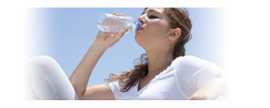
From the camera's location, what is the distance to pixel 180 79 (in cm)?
183

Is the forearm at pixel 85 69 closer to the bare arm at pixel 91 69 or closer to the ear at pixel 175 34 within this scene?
the bare arm at pixel 91 69

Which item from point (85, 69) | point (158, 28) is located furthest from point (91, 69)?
point (158, 28)

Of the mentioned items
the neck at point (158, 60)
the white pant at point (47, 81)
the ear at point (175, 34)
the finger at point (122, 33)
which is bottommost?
the white pant at point (47, 81)

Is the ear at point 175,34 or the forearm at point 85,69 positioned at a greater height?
the ear at point 175,34

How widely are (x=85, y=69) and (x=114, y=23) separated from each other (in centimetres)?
18

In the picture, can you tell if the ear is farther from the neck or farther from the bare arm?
the bare arm

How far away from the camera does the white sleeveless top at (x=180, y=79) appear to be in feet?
5.97

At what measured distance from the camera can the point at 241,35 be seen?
1.83 meters

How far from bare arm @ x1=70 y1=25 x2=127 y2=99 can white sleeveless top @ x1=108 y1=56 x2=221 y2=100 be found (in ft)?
0.19

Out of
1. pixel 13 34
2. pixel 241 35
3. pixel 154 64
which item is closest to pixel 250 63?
pixel 241 35

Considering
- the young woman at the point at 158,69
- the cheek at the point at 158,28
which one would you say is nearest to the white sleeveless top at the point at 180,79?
the young woman at the point at 158,69

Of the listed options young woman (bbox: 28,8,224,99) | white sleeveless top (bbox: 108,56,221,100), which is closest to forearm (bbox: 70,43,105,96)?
young woman (bbox: 28,8,224,99)
